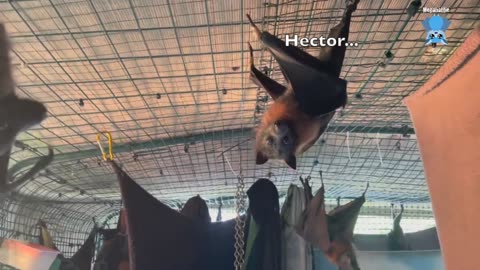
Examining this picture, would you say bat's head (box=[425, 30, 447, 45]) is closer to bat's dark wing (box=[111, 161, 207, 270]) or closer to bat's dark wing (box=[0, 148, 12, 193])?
bat's dark wing (box=[111, 161, 207, 270])

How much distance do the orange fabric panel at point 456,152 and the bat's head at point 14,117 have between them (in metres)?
0.88

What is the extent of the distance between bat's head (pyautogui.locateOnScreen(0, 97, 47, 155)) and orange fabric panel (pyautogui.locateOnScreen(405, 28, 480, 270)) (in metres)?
0.88

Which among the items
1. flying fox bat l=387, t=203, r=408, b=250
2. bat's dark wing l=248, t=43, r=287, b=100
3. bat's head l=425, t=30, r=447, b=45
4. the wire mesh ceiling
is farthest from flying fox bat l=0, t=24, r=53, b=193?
flying fox bat l=387, t=203, r=408, b=250

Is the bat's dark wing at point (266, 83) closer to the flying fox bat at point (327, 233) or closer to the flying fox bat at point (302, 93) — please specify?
the flying fox bat at point (302, 93)

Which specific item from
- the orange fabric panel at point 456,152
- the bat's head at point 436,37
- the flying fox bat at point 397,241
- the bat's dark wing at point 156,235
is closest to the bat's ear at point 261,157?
the bat's dark wing at point 156,235

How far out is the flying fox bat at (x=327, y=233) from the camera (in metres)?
1.85

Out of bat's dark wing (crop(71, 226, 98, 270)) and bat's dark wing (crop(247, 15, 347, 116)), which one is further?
bat's dark wing (crop(71, 226, 98, 270))

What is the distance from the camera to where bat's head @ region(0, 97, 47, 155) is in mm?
955

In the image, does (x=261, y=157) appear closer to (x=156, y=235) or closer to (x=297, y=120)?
(x=297, y=120)

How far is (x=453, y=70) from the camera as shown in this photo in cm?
57

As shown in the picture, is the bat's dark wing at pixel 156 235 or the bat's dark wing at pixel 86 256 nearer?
the bat's dark wing at pixel 156 235

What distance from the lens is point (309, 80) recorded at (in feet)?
3.27

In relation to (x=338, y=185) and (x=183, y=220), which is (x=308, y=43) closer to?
(x=183, y=220)

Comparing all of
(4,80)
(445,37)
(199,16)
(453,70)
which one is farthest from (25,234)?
(453,70)
